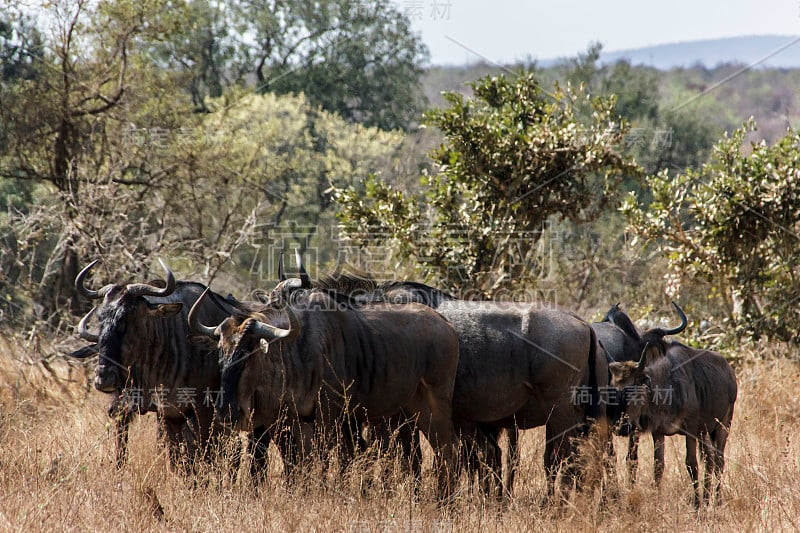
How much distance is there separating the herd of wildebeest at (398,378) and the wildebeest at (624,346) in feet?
0.09

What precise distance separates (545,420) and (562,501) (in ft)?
2.46

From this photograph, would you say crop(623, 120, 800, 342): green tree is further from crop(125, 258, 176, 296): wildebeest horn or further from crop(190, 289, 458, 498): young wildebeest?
crop(125, 258, 176, 296): wildebeest horn

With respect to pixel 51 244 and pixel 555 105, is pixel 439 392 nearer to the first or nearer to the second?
pixel 555 105

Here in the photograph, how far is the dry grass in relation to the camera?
516 cm

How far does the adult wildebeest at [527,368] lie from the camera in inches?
262

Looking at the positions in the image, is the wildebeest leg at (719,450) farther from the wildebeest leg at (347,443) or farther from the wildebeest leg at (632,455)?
the wildebeest leg at (347,443)

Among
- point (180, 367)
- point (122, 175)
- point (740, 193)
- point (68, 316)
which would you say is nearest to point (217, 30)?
point (122, 175)

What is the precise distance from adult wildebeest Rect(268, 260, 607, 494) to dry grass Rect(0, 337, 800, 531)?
21.1 inches

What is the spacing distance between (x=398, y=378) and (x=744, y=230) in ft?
18.2

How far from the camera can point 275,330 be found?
564 cm

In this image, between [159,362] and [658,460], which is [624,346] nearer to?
[658,460]

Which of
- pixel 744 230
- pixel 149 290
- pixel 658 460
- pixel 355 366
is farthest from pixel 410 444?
pixel 744 230

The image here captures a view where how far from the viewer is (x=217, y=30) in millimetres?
26219

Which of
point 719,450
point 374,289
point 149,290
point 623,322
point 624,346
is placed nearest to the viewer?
point 149,290
